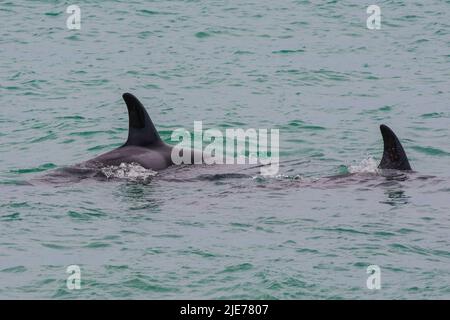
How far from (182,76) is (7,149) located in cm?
959

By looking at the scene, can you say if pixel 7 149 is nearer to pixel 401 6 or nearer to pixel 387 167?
pixel 387 167

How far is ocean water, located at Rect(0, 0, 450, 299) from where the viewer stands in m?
16.3

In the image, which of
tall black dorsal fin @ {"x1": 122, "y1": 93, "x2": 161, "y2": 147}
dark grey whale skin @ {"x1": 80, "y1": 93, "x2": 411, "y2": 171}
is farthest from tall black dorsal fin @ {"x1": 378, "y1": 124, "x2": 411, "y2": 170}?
tall black dorsal fin @ {"x1": 122, "y1": 93, "x2": 161, "y2": 147}

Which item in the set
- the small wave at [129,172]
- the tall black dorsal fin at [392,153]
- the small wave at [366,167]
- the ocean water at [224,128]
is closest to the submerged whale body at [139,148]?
the small wave at [129,172]

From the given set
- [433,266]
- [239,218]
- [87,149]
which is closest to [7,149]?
[87,149]

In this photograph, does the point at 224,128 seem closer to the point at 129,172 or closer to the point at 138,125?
the point at 138,125

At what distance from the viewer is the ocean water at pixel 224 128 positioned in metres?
16.3

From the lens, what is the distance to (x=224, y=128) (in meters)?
28.1

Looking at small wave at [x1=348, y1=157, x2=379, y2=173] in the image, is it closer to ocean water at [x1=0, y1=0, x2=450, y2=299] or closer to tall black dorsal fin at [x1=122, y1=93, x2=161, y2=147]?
ocean water at [x1=0, y1=0, x2=450, y2=299]

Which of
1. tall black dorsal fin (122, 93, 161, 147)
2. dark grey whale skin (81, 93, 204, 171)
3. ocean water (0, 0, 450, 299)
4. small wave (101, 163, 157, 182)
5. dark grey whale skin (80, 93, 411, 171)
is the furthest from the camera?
tall black dorsal fin (122, 93, 161, 147)

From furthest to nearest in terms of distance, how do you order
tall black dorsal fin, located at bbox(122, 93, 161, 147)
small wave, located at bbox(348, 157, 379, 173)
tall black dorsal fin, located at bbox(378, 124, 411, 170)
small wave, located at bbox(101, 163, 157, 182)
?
tall black dorsal fin, located at bbox(122, 93, 161, 147) < small wave, located at bbox(348, 157, 379, 173) < small wave, located at bbox(101, 163, 157, 182) < tall black dorsal fin, located at bbox(378, 124, 411, 170)

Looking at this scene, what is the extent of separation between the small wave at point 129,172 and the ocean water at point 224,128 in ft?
0.14

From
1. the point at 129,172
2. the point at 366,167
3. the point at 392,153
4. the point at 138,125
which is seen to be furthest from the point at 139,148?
the point at 392,153

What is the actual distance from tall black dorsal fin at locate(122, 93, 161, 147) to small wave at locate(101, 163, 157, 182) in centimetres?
79
